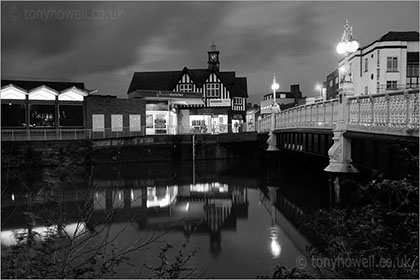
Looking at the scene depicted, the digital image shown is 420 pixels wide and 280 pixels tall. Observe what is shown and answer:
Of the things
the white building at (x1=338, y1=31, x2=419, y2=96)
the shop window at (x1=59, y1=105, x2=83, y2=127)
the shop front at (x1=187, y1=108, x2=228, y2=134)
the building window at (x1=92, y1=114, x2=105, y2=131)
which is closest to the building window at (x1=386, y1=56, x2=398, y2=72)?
the white building at (x1=338, y1=31, x2=419, y2=96)

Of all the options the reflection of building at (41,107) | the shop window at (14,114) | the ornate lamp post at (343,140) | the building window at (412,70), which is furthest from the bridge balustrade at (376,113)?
the building window at (412,70)

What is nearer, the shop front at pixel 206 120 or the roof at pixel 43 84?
the roof at pixel 43 84

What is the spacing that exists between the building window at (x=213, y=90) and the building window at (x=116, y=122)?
2157cm

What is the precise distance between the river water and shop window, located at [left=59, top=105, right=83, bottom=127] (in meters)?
7.88

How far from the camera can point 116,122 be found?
133 ft

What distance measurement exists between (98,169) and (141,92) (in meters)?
14.0

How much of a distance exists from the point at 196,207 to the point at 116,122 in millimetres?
23829

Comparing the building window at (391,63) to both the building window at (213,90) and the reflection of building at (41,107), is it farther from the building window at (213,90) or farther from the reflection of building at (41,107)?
the reflection of building at (41,107)

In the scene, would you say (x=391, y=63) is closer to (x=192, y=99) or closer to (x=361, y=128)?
(x=192, y=99)

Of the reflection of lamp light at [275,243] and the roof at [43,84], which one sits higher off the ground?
the roof at [43,84]

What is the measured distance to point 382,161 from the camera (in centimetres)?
1180

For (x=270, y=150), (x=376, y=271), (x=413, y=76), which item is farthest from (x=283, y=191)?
(x=413, y=76)

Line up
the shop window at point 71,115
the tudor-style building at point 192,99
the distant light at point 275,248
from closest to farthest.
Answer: the distant light at point 275,248, the shop window at point 71,115, the tudor-style building at point 192,99

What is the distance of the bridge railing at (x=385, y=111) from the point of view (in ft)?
32.9
